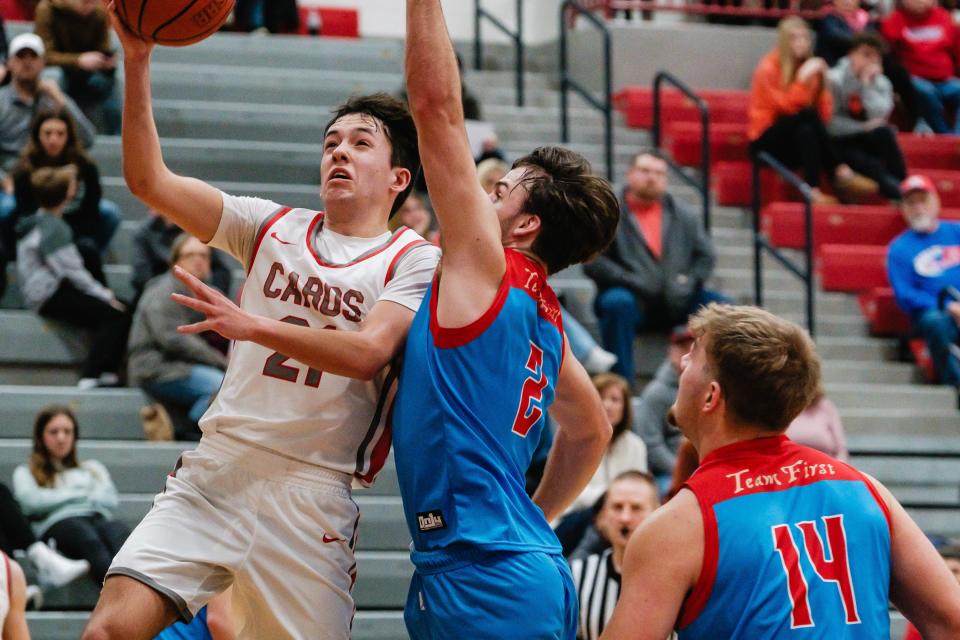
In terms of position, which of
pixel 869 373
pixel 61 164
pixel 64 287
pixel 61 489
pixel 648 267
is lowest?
pixel 869 373

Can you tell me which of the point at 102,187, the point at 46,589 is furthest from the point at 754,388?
the point at 102,187

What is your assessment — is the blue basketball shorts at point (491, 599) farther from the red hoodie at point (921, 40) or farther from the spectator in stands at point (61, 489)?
the red hoodie at point (921, 40)

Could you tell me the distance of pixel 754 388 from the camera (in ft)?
10.8

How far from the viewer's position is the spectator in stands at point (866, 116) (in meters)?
11.3

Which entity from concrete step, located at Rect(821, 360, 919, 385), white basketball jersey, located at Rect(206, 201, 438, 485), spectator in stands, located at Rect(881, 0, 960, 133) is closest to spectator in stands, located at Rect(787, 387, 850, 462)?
concrete step, located at Rect(821, 360, 919, 385)

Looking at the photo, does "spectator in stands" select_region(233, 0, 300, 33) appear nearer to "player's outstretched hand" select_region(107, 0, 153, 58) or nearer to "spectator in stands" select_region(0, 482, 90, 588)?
"spectator in stands" select_region(0, 482, 90, 588)

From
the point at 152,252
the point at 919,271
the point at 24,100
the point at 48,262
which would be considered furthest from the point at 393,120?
the point at 919,271

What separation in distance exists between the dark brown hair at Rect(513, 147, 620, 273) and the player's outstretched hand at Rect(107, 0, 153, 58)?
1.04m

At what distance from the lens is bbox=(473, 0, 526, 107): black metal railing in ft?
38.7

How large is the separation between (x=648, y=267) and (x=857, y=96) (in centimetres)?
351

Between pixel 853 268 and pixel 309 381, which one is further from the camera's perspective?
pixel 853 268

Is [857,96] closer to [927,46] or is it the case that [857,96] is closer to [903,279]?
[927,46]

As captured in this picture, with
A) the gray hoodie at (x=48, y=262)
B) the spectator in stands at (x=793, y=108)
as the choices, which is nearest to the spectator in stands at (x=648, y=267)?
the spectator in stands at (x=793, y=108)

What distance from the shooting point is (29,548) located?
6.69 m
